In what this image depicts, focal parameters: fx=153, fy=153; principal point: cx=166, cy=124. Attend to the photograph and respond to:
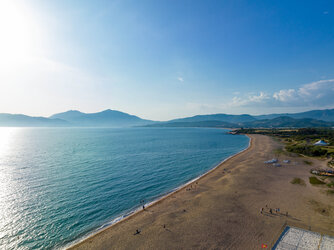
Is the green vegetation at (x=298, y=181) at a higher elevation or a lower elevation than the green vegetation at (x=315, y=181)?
lower

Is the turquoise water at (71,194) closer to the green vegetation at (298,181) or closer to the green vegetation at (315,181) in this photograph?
the green vegetation at (298,181)

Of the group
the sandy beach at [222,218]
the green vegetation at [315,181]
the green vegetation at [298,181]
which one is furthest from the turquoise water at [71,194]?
the green vegetation at [315,181]

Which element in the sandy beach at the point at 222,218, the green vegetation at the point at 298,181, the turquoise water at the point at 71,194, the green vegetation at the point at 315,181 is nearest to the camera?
the sandy beach at the point at 222,218

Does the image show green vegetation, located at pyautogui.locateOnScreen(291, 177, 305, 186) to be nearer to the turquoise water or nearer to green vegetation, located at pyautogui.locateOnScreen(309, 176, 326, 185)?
green vegetation, located at pyautogui.locateOnScreen(309, 176, 326, 185)

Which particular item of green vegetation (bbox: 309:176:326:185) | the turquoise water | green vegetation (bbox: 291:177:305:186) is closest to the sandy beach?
A: green vegetation (bbox: 291:177:305:186)

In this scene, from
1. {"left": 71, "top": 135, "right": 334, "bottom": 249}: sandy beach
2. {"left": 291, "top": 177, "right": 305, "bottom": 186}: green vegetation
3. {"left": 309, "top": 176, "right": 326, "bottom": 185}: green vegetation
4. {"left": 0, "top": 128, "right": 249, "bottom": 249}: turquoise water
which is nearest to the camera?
{"left": 71, "top": 135, "right": 334, "bottom": 249}: sandy beach

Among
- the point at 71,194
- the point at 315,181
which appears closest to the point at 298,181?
the point at 315,181

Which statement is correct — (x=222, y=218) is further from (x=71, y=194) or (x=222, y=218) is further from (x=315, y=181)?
(x=71, y=194)

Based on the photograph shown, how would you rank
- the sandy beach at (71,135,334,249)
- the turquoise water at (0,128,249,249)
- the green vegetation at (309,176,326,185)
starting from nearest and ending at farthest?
the sandy beach at (71,135,334,249) < the turquoise water at (0,128,249,249) < the green vegetation at (309,176,326,185)
